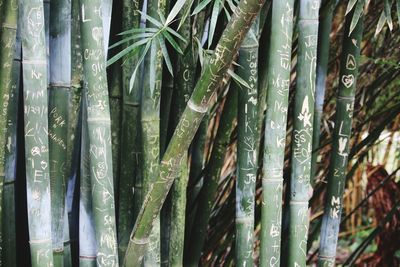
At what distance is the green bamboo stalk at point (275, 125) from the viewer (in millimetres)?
1165

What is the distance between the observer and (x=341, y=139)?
4.52 ft

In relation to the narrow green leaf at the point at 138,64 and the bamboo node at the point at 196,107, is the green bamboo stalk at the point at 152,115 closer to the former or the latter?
the narrow green leaf at the point at 138,64

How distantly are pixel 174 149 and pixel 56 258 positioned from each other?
0.35m

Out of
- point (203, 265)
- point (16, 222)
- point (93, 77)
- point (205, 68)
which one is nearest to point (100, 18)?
point (93, 77)

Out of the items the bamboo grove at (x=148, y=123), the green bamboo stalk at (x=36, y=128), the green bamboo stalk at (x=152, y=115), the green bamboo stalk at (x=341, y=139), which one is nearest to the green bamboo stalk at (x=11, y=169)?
the bamboo grove at (x=148, y=123)

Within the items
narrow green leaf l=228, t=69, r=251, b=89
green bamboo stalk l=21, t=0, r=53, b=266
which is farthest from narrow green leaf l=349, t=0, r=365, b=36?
green bamboo stalk l=21, t=0, r=53, b=266

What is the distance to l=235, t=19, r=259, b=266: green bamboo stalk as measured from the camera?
49.1 inches

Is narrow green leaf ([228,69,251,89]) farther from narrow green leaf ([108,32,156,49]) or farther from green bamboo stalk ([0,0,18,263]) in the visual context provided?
green bamboo stalk ([0,0,18,263])

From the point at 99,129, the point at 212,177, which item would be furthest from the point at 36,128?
the point at 212,177

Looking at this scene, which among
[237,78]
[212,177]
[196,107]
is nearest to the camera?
[196,107]

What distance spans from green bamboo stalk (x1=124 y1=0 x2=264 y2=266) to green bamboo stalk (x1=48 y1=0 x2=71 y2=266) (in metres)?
0.17

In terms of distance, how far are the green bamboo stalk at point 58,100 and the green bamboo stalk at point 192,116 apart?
0.56 feet

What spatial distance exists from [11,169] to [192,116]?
42 cm

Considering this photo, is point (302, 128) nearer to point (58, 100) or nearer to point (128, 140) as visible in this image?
point (128, 140)
